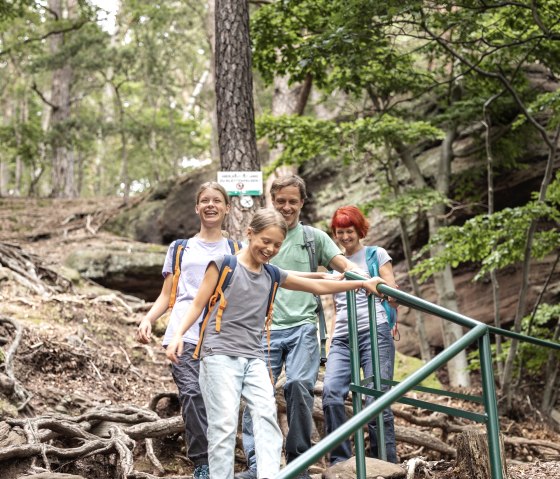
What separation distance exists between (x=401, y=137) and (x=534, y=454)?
5.08 m

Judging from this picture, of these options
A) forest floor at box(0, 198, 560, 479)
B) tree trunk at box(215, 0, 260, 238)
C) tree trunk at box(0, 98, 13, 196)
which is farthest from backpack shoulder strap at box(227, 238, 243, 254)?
tree trunk at box(0, 98, 13, 196)

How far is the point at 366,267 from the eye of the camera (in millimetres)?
4754

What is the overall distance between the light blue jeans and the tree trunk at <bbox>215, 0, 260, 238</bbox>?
3.60 metres

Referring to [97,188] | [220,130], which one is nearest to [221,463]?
[220,130]

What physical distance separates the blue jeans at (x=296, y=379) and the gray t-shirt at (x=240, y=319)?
1.28 feet

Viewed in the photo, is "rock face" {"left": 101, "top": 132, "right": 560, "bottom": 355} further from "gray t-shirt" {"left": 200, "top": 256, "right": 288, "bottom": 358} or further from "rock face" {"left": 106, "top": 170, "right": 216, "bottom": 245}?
"gray t-shirt" {"left": 200, "top": 256, "right": 288, "bottom": 358}

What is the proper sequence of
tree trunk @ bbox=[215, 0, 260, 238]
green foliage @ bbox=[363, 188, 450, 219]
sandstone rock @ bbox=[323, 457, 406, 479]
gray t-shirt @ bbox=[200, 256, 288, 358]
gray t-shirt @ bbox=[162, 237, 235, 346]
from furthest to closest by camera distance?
green foliage @ bbox=[363, 188, 450, 219]
tree trunk @ bbox=[215, 0, 260, 238]
gray t-shirt @ bbox=[162, 237, 235, 346]
sandstone rock @ bbox=[323, 457, 406, 479]
gray t-shirt @ bbox=[200, 256, 288, 358]

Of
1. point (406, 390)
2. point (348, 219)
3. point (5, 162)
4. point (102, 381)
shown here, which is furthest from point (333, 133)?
point (5, 162)

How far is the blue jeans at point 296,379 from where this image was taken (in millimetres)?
4168

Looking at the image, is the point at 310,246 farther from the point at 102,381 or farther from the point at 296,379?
the point at 102,381

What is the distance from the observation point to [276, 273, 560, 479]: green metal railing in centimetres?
222

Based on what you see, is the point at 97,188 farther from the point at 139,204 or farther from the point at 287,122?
the point at 287,122

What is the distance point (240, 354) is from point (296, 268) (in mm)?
959

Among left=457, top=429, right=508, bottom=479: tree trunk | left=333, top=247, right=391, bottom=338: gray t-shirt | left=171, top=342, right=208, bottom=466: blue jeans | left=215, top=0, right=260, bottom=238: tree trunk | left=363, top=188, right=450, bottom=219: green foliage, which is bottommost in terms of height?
left=457, top=429, right=508, bottom=479: tree trunk
